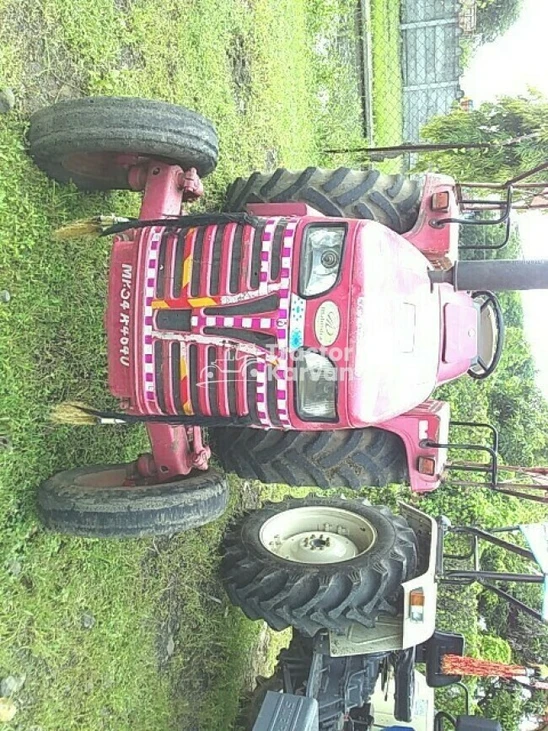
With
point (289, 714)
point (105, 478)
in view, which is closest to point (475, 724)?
point (289, 714)

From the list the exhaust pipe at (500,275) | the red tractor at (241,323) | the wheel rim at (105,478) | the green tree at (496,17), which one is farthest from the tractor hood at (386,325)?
→ the green tree at (496,17)

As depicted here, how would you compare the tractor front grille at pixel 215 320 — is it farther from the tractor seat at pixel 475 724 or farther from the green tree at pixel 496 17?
the green tree at pixel 496 17

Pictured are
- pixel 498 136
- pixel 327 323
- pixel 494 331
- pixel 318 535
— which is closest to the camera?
pixel 327 323

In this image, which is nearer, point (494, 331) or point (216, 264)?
point (216, 264)

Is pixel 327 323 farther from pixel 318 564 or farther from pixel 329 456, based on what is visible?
pixel 318 564

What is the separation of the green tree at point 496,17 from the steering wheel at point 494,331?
1055cm

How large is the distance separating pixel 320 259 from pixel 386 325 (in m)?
0.30

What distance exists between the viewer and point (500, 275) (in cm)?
254

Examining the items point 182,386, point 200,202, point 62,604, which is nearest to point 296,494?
point 200,202

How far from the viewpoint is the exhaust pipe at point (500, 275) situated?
8.11 ft

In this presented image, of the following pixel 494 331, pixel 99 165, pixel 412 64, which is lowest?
pixel 494 331

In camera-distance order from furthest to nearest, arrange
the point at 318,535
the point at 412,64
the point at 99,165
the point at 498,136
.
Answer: the point at 412,64, the point at 498,136, the point at 318,535, the point at 99,165

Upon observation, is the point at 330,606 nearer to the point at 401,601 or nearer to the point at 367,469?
the point at 401,601

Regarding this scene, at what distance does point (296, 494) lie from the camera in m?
6.40
